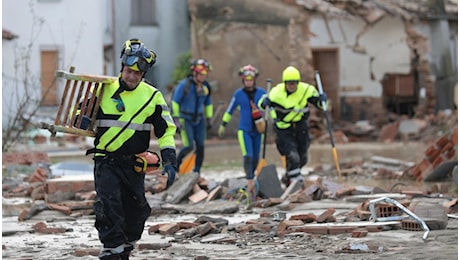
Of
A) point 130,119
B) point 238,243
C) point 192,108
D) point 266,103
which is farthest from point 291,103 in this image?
point 130,119

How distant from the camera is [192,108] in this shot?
55.4 ft

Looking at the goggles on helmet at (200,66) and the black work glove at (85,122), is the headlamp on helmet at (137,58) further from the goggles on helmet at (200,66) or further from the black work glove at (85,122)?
the goggles on helmet at (200,66)

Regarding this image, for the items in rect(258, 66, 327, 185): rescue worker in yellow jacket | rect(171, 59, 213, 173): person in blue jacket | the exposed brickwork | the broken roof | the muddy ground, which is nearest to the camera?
the muddy ground

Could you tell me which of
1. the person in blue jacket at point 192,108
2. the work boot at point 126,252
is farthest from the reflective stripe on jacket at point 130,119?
the person in blue jacket at point 192,108

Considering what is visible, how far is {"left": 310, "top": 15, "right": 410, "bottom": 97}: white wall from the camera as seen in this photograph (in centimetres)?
3431

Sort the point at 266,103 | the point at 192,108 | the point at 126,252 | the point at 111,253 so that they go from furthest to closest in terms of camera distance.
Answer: the point at 192,108 → the point at 266,103 → the point at 126,252 → the point at 111,253

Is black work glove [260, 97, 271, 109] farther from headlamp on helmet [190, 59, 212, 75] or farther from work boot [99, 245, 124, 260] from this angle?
work boot [99, 245, 124, 260]

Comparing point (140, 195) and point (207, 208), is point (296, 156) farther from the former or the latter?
point (140, 195)

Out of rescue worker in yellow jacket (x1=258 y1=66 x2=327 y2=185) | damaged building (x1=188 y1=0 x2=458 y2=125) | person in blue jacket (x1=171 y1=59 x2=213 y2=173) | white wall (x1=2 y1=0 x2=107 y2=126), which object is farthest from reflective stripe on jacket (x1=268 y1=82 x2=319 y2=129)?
white wall (x1=2 y1=0 x2=107 y2=126)

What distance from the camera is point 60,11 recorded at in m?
35.3

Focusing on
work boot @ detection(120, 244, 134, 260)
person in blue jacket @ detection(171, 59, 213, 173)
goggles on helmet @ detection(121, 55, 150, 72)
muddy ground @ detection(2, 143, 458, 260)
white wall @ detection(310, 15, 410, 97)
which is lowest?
muddy ground @ detection(2, 143, 458, 260)

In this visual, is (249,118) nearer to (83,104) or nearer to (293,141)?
(293,141)

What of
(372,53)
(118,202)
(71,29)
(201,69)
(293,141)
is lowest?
(118,202)

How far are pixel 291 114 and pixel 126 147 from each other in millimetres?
6741
